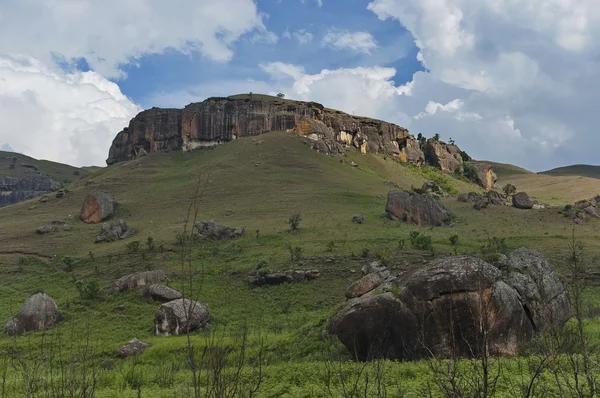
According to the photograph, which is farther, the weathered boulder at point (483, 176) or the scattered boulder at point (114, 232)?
the weathered boulder at point (483, 176)

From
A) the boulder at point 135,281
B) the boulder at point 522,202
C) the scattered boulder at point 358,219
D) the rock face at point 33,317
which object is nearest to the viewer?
the rock face at point 33,317

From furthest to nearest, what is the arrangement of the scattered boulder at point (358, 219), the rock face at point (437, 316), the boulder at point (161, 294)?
the scattered boulder at point (358, 219)
the boulder at point (161, 294)
the rock face at point (437, 316)

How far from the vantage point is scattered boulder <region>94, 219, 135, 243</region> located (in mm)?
55062

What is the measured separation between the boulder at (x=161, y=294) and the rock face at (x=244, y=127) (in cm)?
8017

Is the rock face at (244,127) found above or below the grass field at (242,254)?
above

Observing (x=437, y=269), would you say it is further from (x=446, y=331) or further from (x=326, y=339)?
(x=326, y=339)

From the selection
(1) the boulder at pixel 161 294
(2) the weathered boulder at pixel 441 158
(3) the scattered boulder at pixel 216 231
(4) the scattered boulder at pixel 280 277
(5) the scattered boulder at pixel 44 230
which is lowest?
(1) the boulder at pixel 161 294

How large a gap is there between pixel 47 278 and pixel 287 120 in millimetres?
82627

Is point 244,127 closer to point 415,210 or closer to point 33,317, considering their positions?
point 415,210

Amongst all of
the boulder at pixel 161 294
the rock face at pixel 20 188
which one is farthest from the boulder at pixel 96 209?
the rock face at pixel 20 188

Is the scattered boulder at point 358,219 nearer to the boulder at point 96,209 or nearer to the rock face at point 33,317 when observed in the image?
the rock face at point 33,317

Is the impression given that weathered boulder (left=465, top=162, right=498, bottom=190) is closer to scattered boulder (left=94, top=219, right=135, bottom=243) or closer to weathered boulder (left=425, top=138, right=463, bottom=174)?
weathered boulder (left=425, top=138, right=463, bottom=174)

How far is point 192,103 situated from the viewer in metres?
122

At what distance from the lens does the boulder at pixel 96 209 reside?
214 ft
